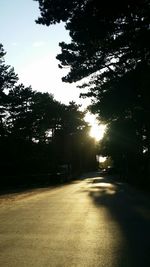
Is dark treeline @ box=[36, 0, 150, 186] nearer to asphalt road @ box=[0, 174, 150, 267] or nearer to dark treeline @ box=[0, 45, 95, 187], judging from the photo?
asphalt road @ box=[0, 174, 150, 267]

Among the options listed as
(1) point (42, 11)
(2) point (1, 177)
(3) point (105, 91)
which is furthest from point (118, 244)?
(2) point (1, 177)

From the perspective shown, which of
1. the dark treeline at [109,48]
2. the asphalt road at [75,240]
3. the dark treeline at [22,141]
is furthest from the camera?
the dark treeline at [22,141]

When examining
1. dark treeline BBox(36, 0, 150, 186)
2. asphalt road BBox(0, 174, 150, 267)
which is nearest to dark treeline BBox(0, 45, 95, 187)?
dark treeline BBox(36, 0, 150, 186)

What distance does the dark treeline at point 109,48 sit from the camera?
27.5 meters

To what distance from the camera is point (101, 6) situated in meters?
24.9

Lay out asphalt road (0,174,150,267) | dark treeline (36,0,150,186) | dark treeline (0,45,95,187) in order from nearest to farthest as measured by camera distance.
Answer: asphalt road (0,174,150,267), dark treeline (36,0,150,186), dark treeline (0,45,95,187)

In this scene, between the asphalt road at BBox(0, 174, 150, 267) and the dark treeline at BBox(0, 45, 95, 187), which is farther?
the dark treeline at BBox(0, 45, 95, 187)

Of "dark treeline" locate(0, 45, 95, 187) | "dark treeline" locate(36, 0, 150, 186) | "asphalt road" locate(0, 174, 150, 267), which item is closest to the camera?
"asphalt road" locate(0, 174, 150, 267)

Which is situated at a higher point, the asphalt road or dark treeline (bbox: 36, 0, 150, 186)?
dark treeline (bbox: 36, 0, 150, 186)

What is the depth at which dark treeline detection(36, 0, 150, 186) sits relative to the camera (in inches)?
1083

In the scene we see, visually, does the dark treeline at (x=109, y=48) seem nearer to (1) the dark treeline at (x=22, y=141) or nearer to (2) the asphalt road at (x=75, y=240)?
(2) the asphalt road at (x=75, y=240)

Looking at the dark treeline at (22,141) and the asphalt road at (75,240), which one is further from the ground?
the dark treeline at (22,141)

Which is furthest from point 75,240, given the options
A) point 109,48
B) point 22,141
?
point 22,141

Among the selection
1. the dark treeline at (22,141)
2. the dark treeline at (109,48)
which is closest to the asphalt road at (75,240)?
the dark treeline at (109,48)
